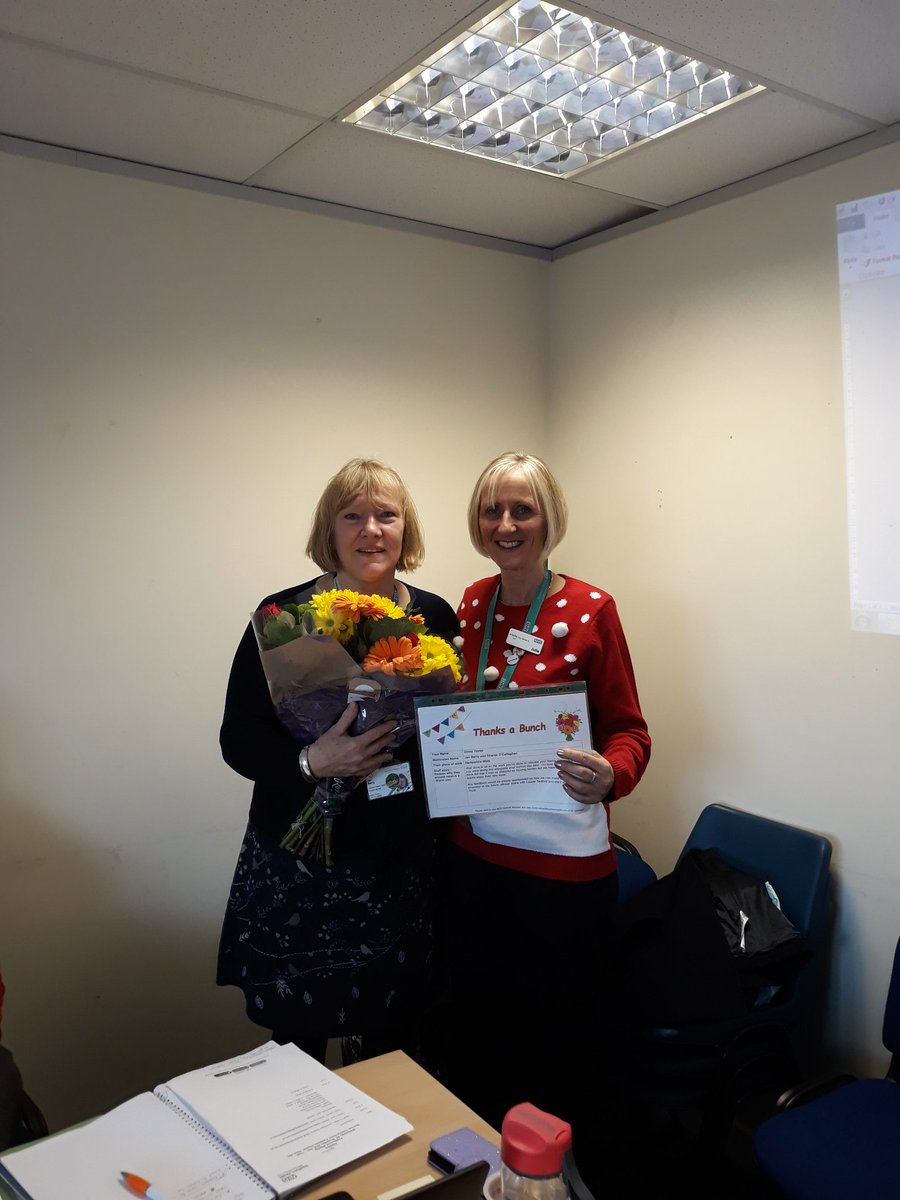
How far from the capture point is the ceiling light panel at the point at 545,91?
2.01 metres

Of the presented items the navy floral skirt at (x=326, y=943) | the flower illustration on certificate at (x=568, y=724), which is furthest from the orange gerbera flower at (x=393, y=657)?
the navy floral skirt at (x=326, y=943)

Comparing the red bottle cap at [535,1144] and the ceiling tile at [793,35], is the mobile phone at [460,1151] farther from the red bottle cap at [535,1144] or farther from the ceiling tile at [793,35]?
the ceiling tile at [793,35]

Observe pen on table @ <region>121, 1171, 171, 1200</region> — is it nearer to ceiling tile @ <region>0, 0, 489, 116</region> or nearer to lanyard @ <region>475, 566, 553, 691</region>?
lanyard @ <region>475, 566, 553, 691</region>

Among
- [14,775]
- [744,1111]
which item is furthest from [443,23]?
[744,1111]

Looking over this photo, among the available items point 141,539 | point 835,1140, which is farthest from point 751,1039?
point 141,539

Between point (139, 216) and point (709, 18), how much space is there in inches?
61.2

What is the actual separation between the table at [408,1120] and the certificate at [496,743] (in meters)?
0.49

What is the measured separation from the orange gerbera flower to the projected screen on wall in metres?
1.42

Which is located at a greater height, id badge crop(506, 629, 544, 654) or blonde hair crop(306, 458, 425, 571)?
blonde hair crop(306, 458, 425, 571)

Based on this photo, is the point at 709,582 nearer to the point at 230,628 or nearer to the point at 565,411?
the point at 565,411

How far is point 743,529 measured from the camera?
2.77m

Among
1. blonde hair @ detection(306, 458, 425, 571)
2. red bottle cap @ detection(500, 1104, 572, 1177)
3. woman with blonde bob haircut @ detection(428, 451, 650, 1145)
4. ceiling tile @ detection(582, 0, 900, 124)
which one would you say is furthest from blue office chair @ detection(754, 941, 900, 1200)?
ceiling tile @ detection(582, 0, 900, 124)

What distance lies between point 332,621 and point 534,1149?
93cm

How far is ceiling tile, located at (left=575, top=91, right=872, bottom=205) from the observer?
2256 mm
